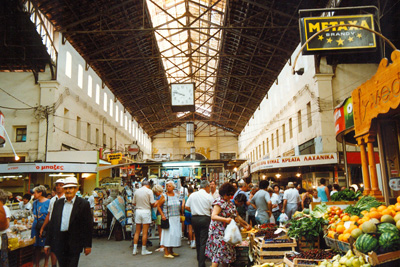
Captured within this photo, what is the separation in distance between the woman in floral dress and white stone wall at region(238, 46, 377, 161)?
13.5 metres

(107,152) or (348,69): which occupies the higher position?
(348,69)

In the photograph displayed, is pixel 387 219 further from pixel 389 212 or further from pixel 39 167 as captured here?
pixel 39 167

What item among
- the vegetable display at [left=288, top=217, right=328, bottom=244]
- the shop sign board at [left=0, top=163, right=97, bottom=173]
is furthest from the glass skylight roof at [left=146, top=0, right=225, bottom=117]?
the vegetable display at [left=288, top=217, right=328, bottom=244]

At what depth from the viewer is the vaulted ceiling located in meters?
17.8

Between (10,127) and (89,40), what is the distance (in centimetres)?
714

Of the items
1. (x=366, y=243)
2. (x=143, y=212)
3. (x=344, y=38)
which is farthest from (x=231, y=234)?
(x=344, y=38)

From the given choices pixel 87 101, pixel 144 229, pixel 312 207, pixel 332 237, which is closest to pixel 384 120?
pixel 312 207

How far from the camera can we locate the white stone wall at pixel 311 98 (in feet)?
58.1

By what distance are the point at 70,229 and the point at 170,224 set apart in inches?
141

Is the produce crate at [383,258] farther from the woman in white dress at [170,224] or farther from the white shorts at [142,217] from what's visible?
the white shorts at [142,217]

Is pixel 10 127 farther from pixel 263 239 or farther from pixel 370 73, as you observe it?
pixel 370 73

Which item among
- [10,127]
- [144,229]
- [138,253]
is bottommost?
[138,253]

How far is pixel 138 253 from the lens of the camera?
8.47 metres

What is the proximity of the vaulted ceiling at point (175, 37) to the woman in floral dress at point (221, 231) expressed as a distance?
13.8 meters
